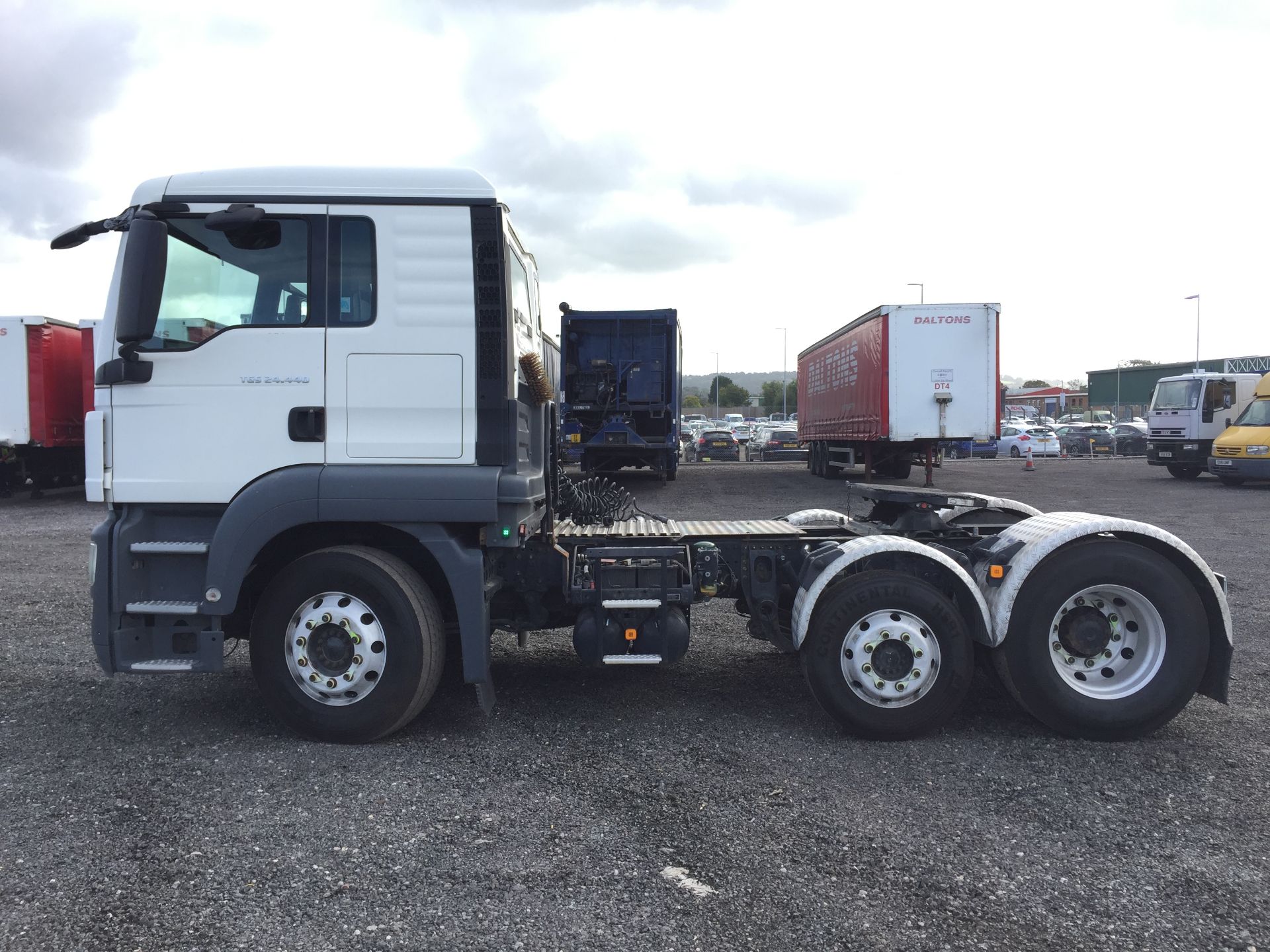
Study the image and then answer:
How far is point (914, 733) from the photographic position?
4.58 metres

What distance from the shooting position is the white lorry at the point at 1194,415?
21969 mm

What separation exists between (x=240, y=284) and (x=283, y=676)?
2038mm

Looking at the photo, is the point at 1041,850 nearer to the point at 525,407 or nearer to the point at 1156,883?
the point at 1156,883

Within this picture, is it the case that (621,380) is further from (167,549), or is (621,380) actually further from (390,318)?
(167,549)

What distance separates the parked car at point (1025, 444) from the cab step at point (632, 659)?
36.8 m

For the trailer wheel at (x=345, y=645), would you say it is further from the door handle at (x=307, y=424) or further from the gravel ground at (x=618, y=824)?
the door handle at (x=307, y=424)

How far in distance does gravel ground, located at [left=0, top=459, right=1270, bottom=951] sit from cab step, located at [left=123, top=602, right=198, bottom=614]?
75cm

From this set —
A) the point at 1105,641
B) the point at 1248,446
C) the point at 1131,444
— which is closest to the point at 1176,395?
the point at 1248,446

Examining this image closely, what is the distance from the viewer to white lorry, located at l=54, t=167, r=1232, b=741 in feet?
14.6

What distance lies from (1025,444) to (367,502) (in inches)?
1507

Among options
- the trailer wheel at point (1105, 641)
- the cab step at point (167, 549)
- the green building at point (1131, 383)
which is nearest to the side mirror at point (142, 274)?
the cab step at point (167, 549)

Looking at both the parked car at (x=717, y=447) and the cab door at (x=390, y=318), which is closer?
the cab door at (x=390, y=318)

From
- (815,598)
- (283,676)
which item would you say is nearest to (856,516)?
(815,598)

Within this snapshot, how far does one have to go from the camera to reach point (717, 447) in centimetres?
3347
